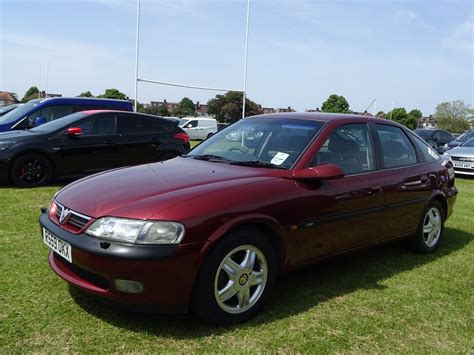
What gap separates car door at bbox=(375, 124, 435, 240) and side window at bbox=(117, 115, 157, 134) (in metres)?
5.30

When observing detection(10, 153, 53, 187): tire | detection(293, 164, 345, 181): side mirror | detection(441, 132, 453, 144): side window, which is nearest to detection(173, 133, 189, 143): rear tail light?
detection(10, 153, 53, 187): tire

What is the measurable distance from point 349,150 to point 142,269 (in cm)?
225

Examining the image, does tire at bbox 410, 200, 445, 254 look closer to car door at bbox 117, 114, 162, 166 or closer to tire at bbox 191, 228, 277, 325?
tire at bbox 191, 228, 277, 325

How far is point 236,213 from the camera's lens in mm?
3088

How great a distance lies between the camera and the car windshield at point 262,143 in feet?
12.7

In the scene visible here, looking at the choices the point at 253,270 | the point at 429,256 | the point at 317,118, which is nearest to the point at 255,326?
the point at 253,270

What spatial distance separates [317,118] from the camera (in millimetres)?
4277

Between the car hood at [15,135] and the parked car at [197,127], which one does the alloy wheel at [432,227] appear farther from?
the parked car at [197,127]

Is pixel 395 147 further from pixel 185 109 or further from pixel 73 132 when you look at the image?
pixel 185 109

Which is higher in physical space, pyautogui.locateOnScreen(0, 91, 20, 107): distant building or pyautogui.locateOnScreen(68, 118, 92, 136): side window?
pyautogui.locateOnScreen(0, 91, 20, 107): distant building

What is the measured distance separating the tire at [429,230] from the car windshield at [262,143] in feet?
5.98

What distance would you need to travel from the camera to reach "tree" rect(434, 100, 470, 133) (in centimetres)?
8281

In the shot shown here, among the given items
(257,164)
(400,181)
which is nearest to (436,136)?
(400,181)

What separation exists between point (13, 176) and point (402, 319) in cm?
631
